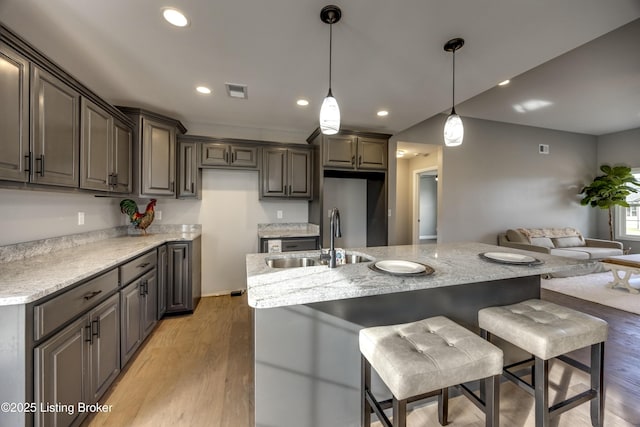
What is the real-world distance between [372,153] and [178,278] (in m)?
3.05

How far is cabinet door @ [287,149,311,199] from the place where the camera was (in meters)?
3.62

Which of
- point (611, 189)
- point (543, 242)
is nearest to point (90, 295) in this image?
point (543, 242)

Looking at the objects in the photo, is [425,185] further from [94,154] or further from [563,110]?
[94,154]

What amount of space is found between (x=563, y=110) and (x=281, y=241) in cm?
523

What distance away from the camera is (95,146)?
2055mm

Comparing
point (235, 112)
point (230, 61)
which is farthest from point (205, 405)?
point (235, 112)

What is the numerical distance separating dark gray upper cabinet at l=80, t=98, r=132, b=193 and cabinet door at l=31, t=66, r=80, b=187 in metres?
0.10

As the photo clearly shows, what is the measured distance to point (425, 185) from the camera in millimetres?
8227

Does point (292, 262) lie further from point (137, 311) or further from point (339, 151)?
point (339, 151)

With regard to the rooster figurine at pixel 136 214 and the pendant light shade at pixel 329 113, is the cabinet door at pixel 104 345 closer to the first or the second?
the rooster figurine at pixel 136 214

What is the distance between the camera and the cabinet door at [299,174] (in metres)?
3.62

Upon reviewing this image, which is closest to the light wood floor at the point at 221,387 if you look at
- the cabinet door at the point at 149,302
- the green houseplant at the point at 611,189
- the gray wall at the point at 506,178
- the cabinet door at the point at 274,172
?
the cabinet door at the point at 149,302

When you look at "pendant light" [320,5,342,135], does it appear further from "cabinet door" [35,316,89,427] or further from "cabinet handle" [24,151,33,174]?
"cabinet door" [35,316,89,427]

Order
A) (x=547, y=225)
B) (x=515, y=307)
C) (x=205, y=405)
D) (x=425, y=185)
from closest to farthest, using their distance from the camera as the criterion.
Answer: (x=515, y=307)
(x=205, y=405)
(x=547, y=225)
(x=425, y=185)
